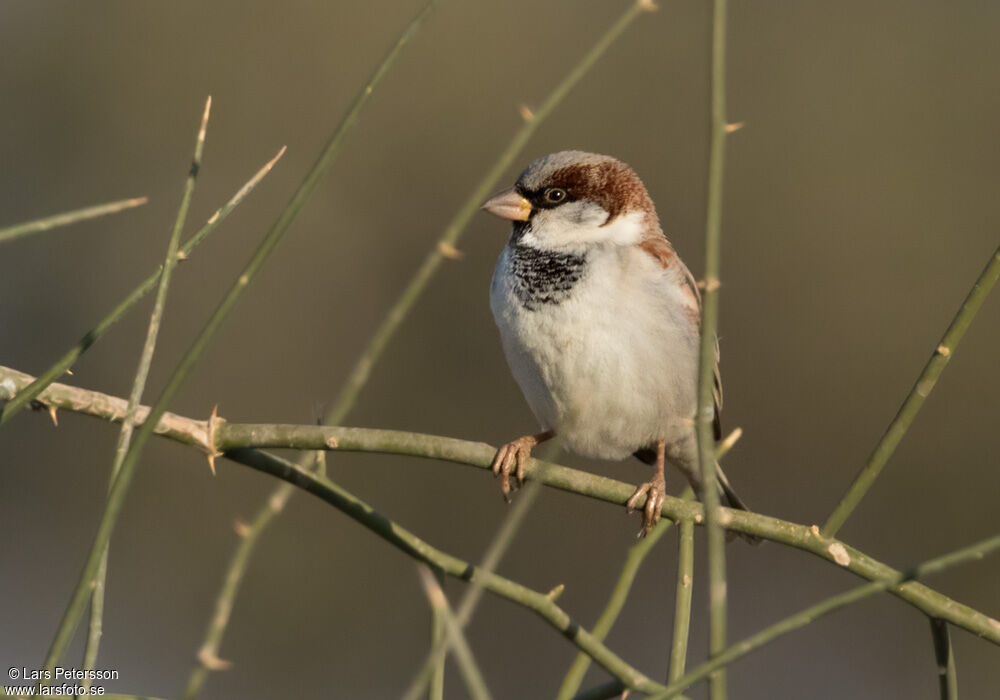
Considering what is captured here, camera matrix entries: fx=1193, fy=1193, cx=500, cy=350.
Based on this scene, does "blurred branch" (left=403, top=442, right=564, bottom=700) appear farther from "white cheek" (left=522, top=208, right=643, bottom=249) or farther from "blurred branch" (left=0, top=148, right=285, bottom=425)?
"white cheek" (left=522, top=208, right=643, bottom=249)

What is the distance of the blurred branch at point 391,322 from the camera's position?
993mm

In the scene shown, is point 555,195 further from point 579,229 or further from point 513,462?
point 513,462

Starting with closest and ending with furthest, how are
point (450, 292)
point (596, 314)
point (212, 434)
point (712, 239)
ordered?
point (712, 239), point (212, 434), point (596, 314), point (450, 292)

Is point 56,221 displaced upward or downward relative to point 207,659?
upward

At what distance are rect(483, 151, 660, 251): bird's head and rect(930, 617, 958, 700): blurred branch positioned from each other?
1.49 metres

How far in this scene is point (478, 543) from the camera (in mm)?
5969

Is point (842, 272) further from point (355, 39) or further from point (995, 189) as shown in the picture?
point (355, 39)

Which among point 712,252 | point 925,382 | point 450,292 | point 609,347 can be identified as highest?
point 450,292

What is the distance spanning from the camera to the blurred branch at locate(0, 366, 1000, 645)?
1.39 metres

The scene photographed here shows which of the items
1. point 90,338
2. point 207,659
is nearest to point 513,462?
point 90,338

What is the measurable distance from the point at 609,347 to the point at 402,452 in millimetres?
1269

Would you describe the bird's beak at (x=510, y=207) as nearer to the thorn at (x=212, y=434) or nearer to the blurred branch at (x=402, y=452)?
the blurred branch at (x=402, y=452)

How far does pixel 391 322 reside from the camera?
1.14 m

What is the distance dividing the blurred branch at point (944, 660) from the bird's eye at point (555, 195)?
64.2 inches
